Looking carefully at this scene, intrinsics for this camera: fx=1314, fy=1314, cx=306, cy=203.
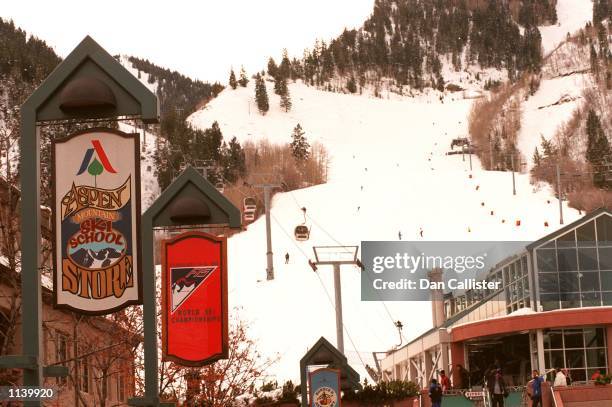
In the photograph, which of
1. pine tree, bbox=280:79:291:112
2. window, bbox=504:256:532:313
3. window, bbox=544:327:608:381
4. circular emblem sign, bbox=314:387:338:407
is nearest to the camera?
circular emblem sign, bbox=314:387:338:407

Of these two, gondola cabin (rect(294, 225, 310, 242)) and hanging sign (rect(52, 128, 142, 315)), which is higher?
gondola cabin (rect(294, 225, 310, 242))

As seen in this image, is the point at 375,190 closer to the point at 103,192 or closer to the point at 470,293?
the point at 470,293

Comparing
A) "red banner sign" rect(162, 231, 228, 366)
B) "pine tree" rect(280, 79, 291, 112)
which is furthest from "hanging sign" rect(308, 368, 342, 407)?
"pine tree" rect(280, 79, 291, 112)

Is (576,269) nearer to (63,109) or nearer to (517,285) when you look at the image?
(517,285)

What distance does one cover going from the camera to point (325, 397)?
26.5 m

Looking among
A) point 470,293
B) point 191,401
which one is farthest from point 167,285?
point 470,293

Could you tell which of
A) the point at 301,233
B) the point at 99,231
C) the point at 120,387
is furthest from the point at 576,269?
the point at 301,233

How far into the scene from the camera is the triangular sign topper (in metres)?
14.1

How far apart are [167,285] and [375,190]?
357 feet

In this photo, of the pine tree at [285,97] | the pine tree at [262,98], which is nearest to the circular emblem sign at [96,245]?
the pine tree at [262,98]

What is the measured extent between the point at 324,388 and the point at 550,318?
2115 centimetres

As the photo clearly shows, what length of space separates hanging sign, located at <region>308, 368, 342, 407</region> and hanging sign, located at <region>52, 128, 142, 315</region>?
16.2m

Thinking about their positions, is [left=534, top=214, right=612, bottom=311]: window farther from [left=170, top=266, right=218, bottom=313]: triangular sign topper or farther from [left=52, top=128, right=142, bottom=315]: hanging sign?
[left=52, top=128, right=142, bottom=315]: hanging sign

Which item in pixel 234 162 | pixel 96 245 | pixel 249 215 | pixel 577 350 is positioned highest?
pixel 234 162
